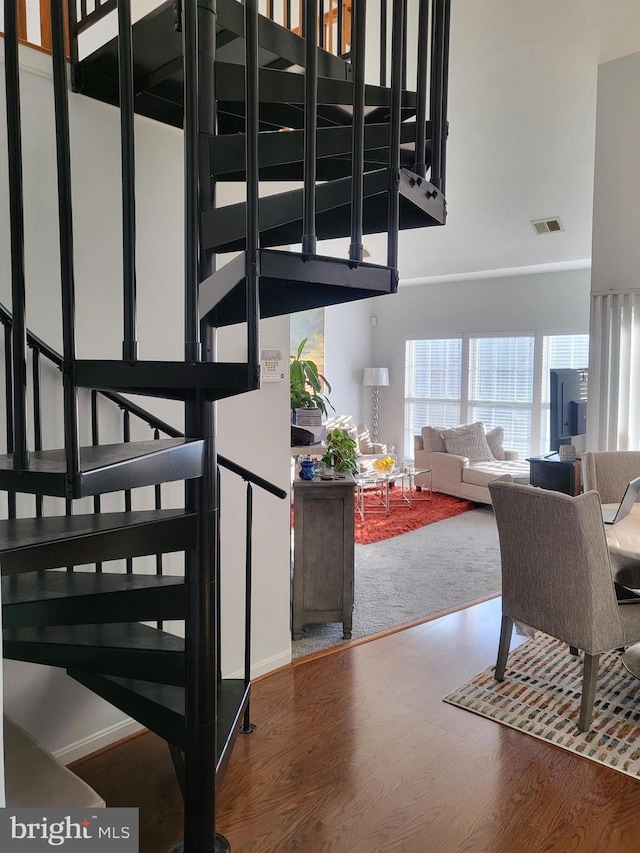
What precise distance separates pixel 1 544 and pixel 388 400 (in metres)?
8.67

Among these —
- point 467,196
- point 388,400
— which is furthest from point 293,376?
point 388,400

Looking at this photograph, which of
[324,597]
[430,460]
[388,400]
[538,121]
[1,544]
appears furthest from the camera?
[388,400]

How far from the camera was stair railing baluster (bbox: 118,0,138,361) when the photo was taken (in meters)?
1.54

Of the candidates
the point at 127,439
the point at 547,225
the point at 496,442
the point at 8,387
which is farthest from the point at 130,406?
the point at 496,442

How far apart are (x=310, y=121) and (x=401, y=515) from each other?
567cm

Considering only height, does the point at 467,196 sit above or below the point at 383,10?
above

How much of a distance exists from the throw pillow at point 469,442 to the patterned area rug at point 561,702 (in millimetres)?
4439

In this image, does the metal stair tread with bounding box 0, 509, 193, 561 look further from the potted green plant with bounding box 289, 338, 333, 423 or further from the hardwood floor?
the potted green plant with bounding box 289, 338, 333, 423

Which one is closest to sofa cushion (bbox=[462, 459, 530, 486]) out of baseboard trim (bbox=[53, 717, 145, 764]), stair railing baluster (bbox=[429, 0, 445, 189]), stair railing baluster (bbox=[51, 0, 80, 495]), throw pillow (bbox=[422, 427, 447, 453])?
throw pillow (bbox=[422, 427, 447, 453])

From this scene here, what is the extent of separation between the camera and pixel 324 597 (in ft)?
12.1

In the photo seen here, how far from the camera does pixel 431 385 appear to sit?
9430 mm

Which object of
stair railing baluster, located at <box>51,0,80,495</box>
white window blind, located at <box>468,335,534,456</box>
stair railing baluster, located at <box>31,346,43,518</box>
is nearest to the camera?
stair railing baluster, located at <box>51,0,80,495</box>

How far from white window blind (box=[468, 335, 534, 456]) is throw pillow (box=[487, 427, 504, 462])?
39 centimetres

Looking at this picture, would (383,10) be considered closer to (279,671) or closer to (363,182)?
(363,182)
